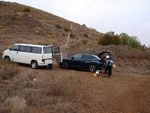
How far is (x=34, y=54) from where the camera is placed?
1240 cm

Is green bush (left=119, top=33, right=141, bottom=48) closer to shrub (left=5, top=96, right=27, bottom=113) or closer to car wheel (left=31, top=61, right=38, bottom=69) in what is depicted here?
car wheel (left=31, top=61, right=38, bottom=69)

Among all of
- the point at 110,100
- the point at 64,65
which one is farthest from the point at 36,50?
the point at 110,100

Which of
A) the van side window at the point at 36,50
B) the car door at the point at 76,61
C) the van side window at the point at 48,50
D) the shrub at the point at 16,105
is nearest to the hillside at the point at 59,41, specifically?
the car door at the point at 76,61

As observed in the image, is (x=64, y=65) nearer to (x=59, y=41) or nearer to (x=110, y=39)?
(x=110, y=39)

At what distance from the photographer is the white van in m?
12.2

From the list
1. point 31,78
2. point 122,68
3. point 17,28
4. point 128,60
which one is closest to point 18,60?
point 31,78

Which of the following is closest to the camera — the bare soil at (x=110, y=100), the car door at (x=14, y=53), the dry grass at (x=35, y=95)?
the dry grass at (x=35, y=95)

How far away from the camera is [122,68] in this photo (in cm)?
1579

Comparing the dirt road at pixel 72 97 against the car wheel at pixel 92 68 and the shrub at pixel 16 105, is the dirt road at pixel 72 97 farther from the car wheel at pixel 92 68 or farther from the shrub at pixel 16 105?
the car wheel at pixel 92 68

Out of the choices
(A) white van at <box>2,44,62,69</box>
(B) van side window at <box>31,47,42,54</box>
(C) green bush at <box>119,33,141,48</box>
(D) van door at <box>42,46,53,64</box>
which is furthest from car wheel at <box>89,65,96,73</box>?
(C) green bush at <box>119,33,141,48</box>

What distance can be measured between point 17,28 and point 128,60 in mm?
25150

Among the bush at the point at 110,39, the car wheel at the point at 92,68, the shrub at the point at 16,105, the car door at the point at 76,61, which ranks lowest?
the shrub at the point at 16,105

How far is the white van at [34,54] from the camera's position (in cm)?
1225

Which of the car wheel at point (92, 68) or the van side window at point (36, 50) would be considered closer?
the van side window at point (36, 50)
